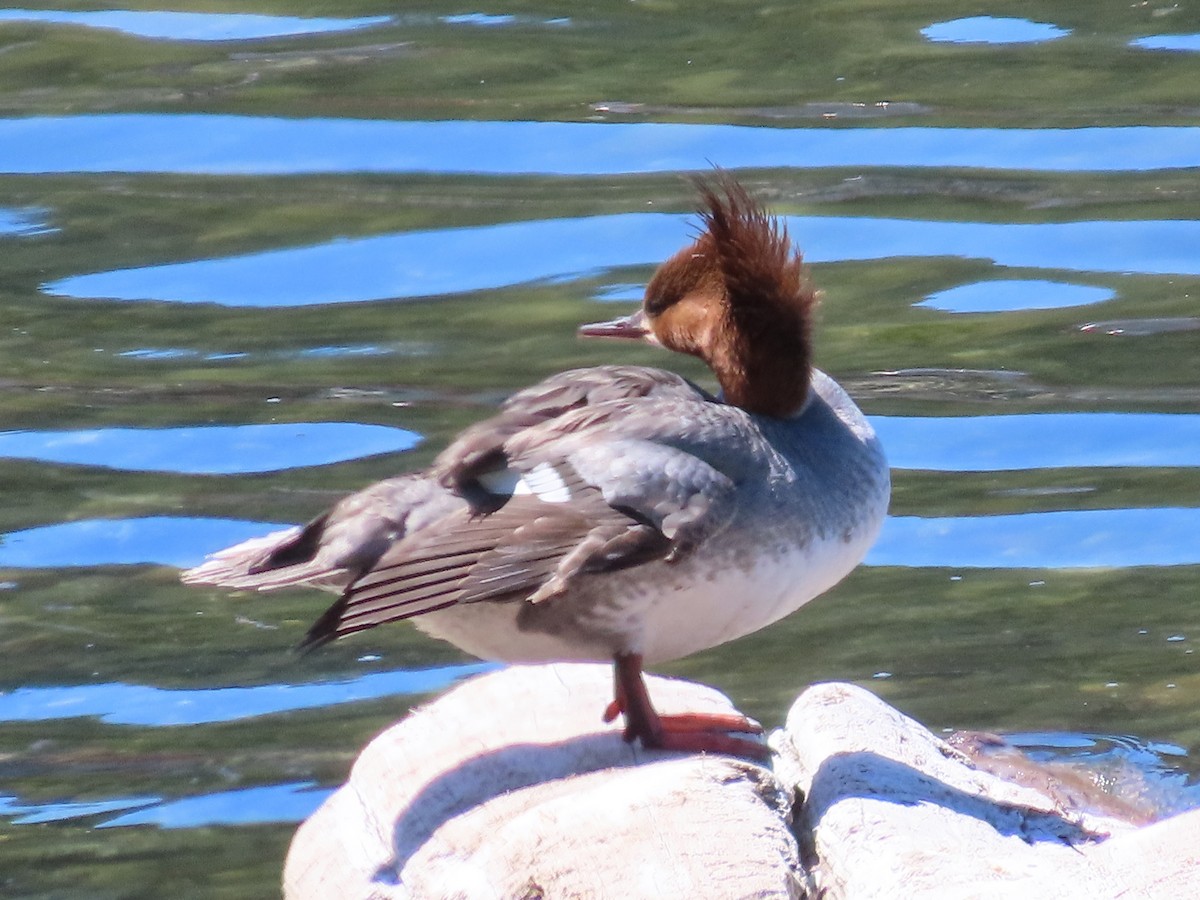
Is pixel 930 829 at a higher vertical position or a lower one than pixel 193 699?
higher

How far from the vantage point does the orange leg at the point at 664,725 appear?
4180mm

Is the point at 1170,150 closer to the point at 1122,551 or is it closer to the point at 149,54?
the point at 1122,551

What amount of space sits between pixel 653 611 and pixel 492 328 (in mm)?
4257

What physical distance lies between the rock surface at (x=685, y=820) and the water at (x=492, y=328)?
919 mm

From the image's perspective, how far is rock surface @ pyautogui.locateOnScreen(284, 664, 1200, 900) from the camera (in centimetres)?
367

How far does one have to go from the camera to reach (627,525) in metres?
4.09

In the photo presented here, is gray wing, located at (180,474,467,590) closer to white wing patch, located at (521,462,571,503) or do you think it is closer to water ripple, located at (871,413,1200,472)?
white wing patch, located at (521,462,571,503)

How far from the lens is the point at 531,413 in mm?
4375

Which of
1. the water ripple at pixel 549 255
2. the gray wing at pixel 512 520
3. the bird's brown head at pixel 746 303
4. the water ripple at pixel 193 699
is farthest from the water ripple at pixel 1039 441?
the gray wing at pixel 512 520

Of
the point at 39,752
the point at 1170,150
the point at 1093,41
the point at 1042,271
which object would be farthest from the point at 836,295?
the point at 39,752

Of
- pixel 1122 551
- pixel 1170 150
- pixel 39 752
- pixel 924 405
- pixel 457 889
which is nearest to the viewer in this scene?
pixel 457 889

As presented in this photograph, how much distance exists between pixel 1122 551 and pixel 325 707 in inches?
100

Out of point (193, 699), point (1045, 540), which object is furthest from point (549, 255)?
point (193, 699)

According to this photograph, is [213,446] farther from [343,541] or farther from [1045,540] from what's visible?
[343,541]
